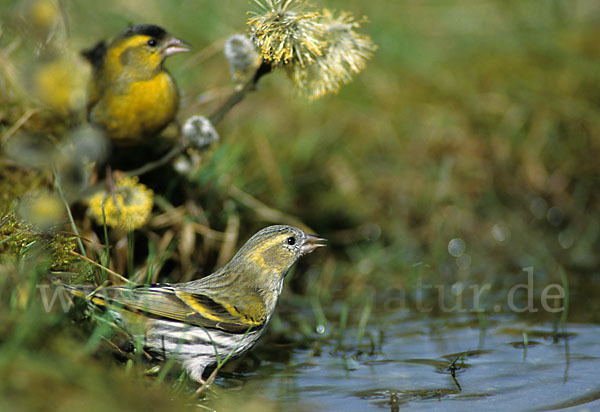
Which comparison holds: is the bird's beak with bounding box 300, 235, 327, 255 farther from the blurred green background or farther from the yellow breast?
the yellow breast

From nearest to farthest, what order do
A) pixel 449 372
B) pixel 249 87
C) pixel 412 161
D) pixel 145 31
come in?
pixel 449 372 < pixel 249 87 < pixel 145 31 < pixel 412 161

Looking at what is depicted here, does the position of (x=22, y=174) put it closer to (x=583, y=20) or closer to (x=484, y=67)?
(x=484, y=67)

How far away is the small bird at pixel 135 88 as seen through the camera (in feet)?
14.3

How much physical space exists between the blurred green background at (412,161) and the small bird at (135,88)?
30.1 inches

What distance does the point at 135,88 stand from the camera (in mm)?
4375

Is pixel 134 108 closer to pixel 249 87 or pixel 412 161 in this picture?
pixel 249 87

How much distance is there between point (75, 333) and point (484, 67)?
576 cm

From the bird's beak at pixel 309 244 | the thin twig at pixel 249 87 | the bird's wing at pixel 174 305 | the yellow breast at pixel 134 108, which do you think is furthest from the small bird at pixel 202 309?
the yellow breast at pixel 134 108

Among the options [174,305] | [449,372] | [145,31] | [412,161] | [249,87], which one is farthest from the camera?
[412,161]

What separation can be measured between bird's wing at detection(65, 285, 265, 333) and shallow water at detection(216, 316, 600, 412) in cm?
36

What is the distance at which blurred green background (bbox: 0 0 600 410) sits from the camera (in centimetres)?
569

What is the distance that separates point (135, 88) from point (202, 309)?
140cm

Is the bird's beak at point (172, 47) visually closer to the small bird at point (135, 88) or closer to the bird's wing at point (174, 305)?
the small bird at point (135, 88)

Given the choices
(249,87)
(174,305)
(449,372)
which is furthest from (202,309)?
(449,372)
